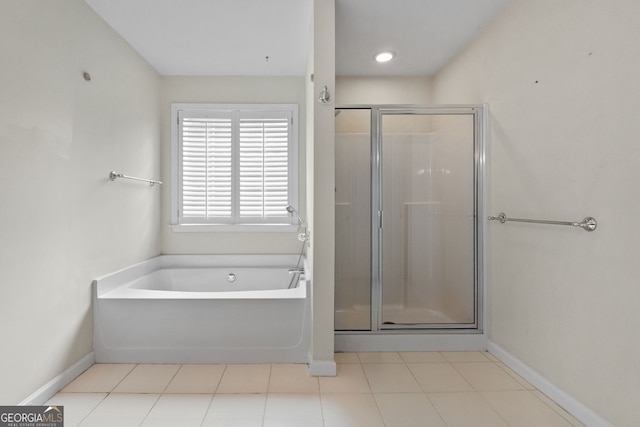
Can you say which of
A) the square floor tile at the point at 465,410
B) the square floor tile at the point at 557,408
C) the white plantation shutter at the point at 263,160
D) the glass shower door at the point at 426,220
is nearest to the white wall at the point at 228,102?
the white plantation shutter at the point at 263,160

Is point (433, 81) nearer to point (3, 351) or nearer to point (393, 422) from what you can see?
point (393, 422)

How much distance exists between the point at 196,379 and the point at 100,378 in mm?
580

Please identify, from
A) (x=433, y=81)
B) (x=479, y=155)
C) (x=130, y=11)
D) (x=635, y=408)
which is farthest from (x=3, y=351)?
(x=433, y=81)

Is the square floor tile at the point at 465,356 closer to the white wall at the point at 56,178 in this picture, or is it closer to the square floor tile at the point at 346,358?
the square floor tile at the point at 346,358

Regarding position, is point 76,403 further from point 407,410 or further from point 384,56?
point 384,56

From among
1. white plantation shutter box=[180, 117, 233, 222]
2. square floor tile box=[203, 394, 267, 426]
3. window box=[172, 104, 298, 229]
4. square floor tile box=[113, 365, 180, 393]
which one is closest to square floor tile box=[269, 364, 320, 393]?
square floor tile box=[203, 394, 267, 426]

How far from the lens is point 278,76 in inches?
126

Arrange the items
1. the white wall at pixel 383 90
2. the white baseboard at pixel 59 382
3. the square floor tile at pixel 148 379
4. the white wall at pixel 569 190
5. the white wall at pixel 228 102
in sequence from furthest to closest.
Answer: the white wall at pixel 383 90 → the white wall at pixel 228 102 → the square floor tile at pixel 148 379 → the white baseboard at pixel 59 382 → the white wall at pixel 569 190

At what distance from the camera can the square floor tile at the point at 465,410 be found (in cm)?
158

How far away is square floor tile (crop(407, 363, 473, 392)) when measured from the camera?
188 centimetres

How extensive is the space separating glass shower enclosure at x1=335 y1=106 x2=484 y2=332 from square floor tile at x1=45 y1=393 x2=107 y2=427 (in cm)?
149

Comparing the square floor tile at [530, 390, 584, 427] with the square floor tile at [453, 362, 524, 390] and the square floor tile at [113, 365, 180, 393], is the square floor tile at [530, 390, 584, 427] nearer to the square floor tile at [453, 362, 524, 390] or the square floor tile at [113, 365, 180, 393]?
the square floor tile at [453, 362, 524, 390]

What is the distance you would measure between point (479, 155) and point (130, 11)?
2.61 m

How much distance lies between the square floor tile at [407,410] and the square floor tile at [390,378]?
6 centimetres
